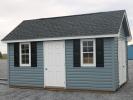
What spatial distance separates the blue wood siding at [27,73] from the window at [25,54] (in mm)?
299

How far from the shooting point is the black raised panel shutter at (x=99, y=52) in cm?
1248

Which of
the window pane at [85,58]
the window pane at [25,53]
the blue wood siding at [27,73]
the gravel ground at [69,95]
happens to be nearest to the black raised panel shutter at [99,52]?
the window pane at [85,58]

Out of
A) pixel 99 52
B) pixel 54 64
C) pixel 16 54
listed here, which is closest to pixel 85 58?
pixel 99 52

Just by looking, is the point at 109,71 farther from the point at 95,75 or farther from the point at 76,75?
the point at 76,75

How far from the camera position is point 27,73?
14.6 meters

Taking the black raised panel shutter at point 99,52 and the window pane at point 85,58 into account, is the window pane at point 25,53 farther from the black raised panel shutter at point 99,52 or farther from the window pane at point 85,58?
the black raised panel shutter at point 99,52

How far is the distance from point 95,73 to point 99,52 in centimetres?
109

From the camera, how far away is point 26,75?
14.6 meters

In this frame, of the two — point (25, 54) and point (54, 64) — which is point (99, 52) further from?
point (25, 54)

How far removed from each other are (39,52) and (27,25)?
125 inches

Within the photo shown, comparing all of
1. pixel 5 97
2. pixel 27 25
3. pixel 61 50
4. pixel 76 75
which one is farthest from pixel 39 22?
pixel 5 97

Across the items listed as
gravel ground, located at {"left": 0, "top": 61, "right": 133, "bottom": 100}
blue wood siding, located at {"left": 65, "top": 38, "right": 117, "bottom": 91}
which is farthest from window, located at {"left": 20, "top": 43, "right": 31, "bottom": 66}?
blue wood siding, located at {"left": 65, "top": 38, "right": 117, "bottom": 91}

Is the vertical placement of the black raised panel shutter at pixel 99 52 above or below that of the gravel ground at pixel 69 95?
above

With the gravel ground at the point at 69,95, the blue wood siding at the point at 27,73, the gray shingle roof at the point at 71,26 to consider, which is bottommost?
the gravel ground at the point at 69,95
